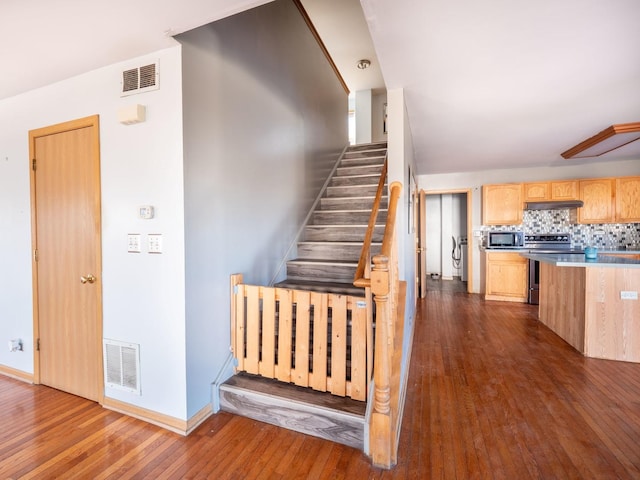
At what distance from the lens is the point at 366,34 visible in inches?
185

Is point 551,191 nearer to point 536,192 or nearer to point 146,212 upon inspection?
point 536,192

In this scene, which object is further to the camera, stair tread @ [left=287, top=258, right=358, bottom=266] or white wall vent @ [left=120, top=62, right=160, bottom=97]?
stair tread @ [left=287, top=258, right=358, bottom=266]

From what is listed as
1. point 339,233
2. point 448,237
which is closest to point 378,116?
point 448,237

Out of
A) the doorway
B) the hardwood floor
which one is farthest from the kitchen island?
the doorway

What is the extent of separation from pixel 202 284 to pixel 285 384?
2.96 ft

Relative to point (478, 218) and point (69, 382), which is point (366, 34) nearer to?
point (478, 218)

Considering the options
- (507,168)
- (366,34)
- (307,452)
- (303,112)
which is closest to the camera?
(307,452)

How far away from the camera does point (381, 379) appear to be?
173 centimetres

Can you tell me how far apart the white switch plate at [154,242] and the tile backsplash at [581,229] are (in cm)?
602

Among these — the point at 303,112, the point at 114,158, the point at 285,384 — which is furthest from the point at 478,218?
the point at 114,158

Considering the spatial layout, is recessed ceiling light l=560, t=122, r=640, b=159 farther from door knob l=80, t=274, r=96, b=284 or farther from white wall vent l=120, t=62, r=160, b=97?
door knob l=80, t=274, r=96, b=284

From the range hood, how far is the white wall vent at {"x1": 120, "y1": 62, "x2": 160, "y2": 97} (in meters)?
6.09

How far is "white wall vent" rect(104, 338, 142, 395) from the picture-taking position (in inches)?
84.5

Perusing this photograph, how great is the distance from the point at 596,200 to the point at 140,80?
268 inches
